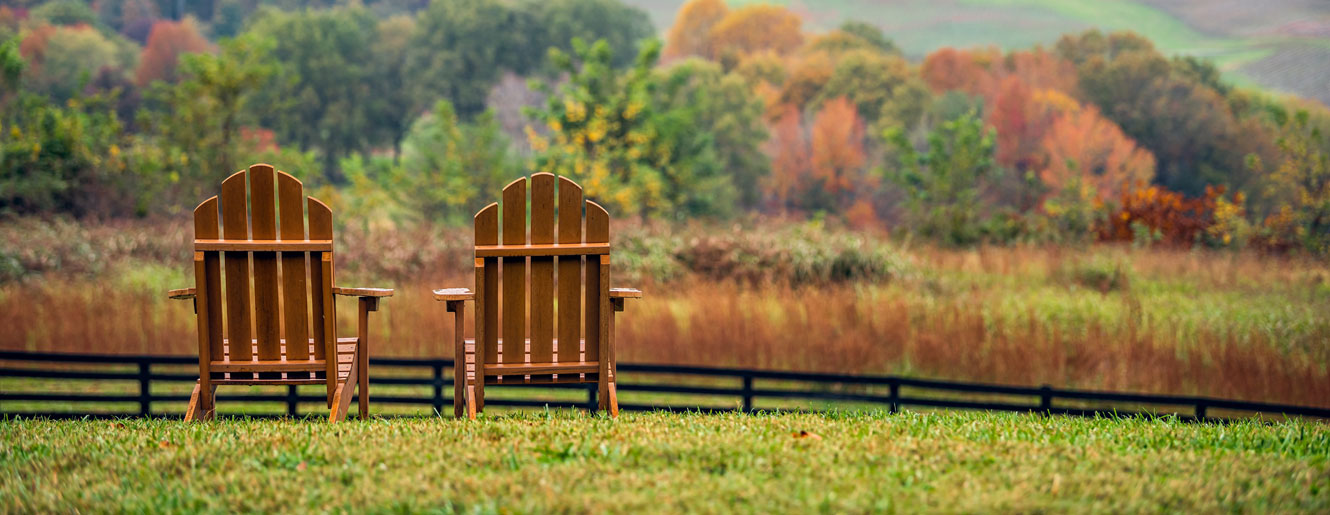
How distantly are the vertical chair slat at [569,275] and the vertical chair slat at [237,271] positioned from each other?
4.84 feet

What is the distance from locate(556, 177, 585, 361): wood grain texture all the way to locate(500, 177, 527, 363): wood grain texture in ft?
0.60

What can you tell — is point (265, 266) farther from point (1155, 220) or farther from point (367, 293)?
point (1155, 220)

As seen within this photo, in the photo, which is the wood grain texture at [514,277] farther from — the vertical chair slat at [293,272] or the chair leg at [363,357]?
the vertical chair slat at [293,272]

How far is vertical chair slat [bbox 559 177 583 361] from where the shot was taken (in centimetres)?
441

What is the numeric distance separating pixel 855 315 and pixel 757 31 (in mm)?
51148

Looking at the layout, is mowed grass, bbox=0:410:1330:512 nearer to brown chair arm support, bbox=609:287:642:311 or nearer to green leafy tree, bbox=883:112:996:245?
brown chair arm support, bbox=609:287:642:311

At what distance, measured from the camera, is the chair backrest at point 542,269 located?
14.4ft

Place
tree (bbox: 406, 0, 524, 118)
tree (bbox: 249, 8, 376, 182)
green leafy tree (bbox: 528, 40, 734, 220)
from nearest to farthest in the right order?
1. green leafy tree (bbox: 528, 40, 734, 220)
2. tree (bbox: 249, 8, 376, 182)
3. tree (bbox: 406, 0, 524, 118)

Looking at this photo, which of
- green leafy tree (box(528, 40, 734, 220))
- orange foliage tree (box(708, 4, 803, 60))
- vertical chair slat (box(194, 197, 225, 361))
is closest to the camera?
vertical chair slat (box(194, 197, 225, 361))

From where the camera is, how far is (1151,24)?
2074 inches

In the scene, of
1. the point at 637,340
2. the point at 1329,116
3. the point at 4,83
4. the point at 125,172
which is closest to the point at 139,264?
the point at 125,172

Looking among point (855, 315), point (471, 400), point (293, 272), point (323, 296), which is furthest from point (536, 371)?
point (855, 315)

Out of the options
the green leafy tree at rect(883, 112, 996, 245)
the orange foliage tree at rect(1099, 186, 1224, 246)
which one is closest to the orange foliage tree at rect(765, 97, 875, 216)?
the green leafy tree at rect(883, 112, 996, 245)

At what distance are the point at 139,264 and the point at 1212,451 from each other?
40.9 feet
